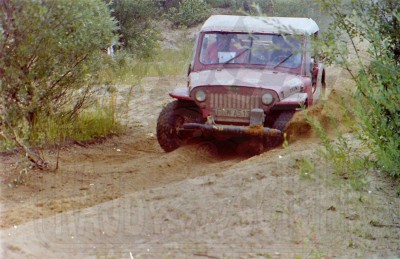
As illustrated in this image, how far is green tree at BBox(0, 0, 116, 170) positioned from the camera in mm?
8375

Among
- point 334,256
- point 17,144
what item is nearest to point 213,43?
point 17,144

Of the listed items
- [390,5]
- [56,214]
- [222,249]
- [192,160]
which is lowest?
[192,160]

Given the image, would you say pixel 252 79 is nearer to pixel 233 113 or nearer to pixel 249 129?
pixel 233 113

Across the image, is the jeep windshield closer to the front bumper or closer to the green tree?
the front bumper

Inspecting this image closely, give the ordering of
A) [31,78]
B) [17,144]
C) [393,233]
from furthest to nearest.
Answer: [31,78], [17,144], [393,233]

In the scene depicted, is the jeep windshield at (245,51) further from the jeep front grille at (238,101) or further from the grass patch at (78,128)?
the grass patch at (78,128)

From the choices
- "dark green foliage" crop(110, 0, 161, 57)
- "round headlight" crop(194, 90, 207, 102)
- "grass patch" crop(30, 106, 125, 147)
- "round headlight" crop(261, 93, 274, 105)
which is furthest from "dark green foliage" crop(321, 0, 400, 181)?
"dark green foliage" crop(110, 0, 161, 57)

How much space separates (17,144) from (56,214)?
179 centimetres

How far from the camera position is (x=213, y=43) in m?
10.0

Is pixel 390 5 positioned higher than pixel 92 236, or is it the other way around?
pixel 390 5

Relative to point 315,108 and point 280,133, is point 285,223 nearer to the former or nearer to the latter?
point 280,133

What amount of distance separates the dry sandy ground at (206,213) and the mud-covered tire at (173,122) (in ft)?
3.65

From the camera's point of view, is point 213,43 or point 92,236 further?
point 213,43

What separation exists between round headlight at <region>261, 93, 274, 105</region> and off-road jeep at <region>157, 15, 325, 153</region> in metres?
0.01
